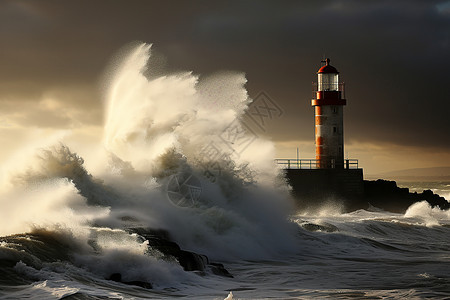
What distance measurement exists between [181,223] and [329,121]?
14.4 m

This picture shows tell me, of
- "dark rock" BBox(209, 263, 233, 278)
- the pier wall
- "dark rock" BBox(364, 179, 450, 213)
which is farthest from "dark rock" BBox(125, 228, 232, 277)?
"dark rock" BBox(364, 179, 450, 213)

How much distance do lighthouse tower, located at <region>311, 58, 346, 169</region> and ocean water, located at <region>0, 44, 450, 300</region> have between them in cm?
439

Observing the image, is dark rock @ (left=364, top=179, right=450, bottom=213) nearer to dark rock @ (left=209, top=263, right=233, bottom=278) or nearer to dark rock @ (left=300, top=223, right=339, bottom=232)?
dark rock @ (left=300, top=223, right=339, bottom=232)

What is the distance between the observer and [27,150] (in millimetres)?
13297

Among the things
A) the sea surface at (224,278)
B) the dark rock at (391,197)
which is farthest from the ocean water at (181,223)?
the dark rock at (391,197)

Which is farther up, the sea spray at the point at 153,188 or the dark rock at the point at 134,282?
the sea spray at the point at 153,188

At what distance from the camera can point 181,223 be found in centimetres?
1363

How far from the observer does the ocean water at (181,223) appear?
A: 9.53 metres

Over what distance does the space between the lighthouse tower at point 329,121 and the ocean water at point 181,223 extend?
439 centimetres

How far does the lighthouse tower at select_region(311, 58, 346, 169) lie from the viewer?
2691 centimetres

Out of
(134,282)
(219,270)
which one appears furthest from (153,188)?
(134,282)

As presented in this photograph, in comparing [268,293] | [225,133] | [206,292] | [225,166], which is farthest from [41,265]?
[225,133]

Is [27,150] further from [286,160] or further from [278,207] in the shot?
[286,160]

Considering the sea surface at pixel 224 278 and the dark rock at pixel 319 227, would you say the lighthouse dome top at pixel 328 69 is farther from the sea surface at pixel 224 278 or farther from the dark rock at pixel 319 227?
the sea surface at pixel 224 278
